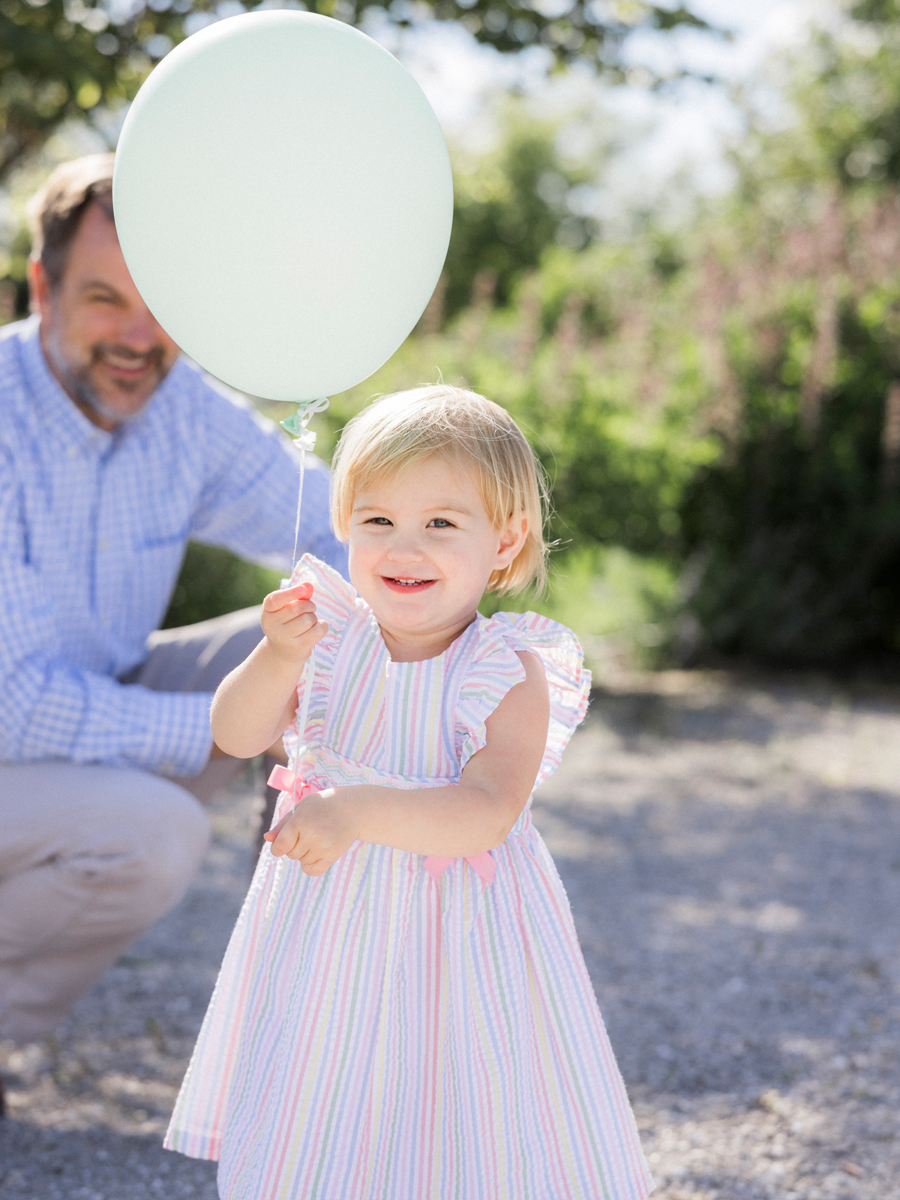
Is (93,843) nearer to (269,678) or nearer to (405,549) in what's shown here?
(269,678)

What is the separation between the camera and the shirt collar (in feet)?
7.91

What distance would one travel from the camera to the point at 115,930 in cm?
223

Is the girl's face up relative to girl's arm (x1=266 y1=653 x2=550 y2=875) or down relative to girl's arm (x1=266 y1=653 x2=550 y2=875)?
up

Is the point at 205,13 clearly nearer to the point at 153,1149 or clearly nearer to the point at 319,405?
the point at 319,405

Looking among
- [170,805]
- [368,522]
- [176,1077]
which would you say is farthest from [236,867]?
[368,522]

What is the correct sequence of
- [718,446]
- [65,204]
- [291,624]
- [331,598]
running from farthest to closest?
[718,446], [65,204], [331,598], [291,624]

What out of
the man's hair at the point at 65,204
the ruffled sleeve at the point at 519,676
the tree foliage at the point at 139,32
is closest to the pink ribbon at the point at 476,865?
the ruffled sleeve at the point at 519,676

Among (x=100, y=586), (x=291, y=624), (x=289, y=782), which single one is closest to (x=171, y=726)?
(x=100, y=586)

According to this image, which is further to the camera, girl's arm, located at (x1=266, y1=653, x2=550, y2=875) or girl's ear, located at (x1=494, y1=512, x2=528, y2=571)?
girl's ear, located at (x1=494, y1=512, x2=528, y2=571)

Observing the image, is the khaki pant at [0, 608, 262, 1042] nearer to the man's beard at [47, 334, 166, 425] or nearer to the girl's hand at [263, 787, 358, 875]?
the man's beard at [47, 334, 166, 425]

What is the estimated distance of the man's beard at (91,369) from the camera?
2.38 meters

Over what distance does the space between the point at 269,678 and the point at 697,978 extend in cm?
192

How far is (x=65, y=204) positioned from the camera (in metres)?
2.33

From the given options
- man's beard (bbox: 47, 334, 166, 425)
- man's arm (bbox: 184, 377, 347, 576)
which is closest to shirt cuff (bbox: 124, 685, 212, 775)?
man's arm (bbox: 184, 377, 347, 576)
